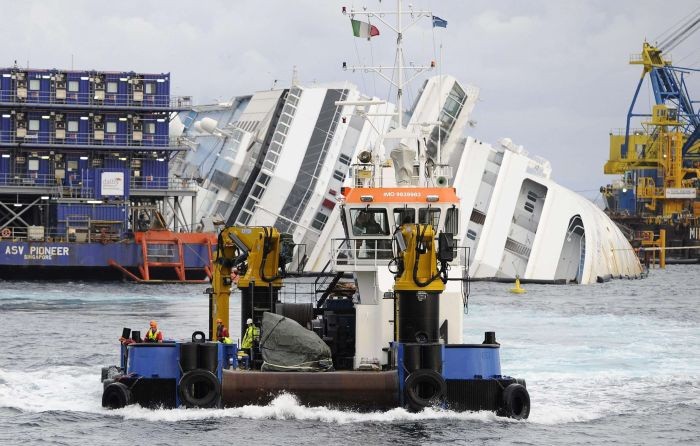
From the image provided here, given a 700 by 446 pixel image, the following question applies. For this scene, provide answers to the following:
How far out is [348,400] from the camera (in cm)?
3306

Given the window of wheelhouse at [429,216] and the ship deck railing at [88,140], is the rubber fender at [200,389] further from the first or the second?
the ship deck railing at [88,140]

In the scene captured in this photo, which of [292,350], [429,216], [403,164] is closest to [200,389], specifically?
[292,350]

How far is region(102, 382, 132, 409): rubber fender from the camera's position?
34500 millimetres

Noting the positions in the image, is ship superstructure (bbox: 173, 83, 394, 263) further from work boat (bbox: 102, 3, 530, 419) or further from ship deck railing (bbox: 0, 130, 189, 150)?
work boat (bbox: 102, 3, 530, 419)

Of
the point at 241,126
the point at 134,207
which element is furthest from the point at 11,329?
the point at 241,126

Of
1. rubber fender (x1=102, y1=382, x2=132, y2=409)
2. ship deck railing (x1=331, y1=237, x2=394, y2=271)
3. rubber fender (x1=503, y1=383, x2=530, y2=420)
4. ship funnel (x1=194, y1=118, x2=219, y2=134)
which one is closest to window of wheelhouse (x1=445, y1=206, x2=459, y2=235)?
ship deck railing (x1=331, y1=237, x2=394, y2=271)

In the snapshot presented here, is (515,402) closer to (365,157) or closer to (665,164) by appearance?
(365,157)

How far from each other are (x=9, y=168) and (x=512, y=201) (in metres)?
40.9

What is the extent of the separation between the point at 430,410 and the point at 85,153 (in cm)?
9159

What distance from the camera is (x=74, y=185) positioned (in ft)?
383

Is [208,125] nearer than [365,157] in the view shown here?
No

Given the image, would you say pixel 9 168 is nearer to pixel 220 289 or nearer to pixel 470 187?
pixel 470 187

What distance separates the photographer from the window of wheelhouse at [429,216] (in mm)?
36438

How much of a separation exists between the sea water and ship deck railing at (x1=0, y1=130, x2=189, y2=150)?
34.3 metres
